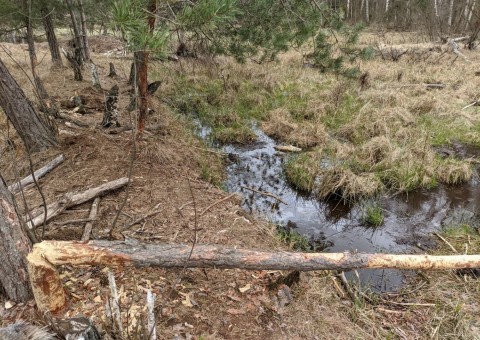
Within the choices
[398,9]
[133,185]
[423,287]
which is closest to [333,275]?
[423,287]

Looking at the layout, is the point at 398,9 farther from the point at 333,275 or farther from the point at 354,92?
the point at 333,275

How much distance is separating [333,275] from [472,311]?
1.32 metres

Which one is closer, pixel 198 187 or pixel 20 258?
pixel 20 258

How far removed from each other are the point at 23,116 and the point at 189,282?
3160 millimetres

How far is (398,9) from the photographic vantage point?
784 inches

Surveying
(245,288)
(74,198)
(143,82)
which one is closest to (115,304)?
(245,288)

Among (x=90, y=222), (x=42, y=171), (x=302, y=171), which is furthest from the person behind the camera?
(x=302, y=171)

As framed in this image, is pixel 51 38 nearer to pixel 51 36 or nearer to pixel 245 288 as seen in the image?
pixel 51 36

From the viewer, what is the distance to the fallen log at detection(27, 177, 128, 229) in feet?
11.0

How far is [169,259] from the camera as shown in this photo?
7.88 ft

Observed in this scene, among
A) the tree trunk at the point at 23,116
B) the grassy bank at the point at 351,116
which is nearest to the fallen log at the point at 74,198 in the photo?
the tree trunk at the point at 23,116

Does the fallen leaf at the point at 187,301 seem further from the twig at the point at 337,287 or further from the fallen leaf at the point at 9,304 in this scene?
the twig at the point at 337,287

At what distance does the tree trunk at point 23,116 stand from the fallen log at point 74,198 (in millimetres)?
895

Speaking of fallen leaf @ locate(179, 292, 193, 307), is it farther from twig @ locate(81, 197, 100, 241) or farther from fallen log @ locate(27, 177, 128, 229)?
fallen log @ locate(27, 177, 128, 229)
